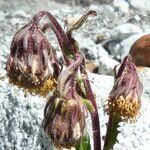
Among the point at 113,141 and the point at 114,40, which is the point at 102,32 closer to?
the point at 114,40

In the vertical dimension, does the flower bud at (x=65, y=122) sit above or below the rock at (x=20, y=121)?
above

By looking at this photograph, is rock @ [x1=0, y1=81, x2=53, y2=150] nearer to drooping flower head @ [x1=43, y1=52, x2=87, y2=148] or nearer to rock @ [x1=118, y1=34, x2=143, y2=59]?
drooping flower head @ [x1=43, y1=52, x2=87, y2=148]

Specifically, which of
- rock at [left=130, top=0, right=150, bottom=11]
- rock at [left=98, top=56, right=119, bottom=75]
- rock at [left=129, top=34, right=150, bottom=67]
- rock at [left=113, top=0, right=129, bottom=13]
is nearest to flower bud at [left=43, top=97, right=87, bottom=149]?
rock at [left=98, top=56, right=119, bottom=75]

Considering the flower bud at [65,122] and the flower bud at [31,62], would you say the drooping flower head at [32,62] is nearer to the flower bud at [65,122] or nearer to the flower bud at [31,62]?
the flower bud at [31,62]

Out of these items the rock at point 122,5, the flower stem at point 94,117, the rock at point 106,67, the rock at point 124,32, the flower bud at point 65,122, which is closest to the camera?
the flower bud at point 65,122

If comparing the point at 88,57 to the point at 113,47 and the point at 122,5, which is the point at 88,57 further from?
the point at 122,5

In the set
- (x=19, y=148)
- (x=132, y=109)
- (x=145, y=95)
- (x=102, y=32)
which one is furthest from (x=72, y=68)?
(x=102, y=32)

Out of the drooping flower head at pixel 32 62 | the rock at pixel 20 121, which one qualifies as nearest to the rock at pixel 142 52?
the rock at pixel 20 121
